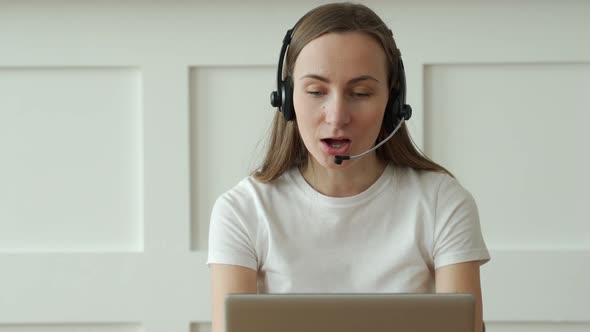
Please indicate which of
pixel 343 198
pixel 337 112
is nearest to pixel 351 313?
pixel 337 112

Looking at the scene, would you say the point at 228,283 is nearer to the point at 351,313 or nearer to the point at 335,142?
the point at 335,142

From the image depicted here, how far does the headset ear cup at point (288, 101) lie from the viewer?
3.76 ft

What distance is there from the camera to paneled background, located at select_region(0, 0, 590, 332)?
176cm

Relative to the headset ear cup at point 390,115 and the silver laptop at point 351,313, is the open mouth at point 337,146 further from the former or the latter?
the silver laptop at point 351,313

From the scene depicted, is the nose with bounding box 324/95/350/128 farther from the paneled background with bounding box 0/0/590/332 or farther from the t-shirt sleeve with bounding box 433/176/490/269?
the paneled background with bounding box 0/0/590/332

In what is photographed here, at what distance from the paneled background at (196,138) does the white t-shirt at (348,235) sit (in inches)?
22.3

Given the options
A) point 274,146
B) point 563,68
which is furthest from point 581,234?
point 274,146

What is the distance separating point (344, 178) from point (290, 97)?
159mm

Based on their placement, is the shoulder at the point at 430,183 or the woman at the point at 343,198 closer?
the woman at the point at 343,198

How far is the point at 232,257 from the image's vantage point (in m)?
1.17

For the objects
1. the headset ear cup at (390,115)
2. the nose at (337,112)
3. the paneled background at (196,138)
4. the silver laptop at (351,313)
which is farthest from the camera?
the paneled background at (196,138)

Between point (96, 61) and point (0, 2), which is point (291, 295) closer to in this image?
point (96, 61)

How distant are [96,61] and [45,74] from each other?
0.12 metres

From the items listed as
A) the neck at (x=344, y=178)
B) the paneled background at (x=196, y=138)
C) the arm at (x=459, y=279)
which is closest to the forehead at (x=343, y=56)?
the neck at (x=344, y=178)
